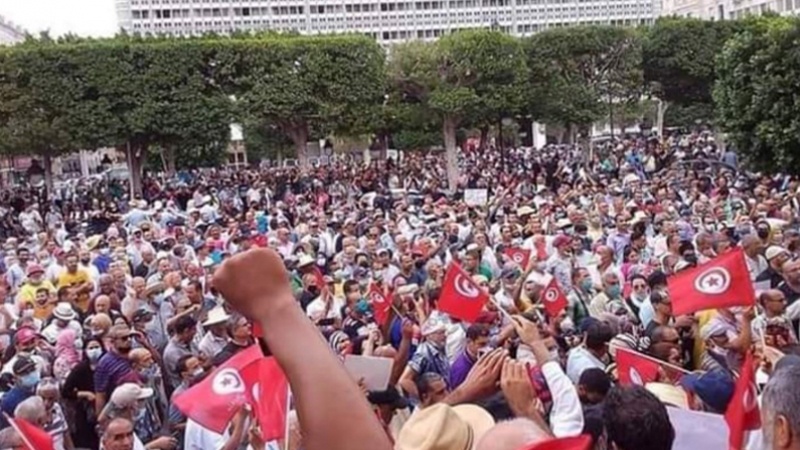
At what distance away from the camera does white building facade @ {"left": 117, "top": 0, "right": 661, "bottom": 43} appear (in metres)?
101

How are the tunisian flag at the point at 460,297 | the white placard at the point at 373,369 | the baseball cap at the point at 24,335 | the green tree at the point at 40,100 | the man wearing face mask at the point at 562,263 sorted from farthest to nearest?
the green tree at the point at 40,100
the man wearing face mask at the point at 562,263
the tunisian flag at the point at 460,297
the baseball cap at the point at 24,335
the white placard at the point at 373,369

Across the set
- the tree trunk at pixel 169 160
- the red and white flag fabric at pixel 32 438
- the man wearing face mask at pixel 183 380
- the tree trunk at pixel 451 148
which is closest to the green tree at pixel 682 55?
the tree trunk at pixel 451 148

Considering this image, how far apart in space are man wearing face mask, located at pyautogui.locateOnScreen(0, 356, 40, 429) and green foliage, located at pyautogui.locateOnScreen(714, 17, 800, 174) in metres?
14.3

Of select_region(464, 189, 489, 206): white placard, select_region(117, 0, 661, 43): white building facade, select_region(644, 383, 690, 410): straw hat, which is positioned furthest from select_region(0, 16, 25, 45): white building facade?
select_region(644, 383, 690, 410): straw hat

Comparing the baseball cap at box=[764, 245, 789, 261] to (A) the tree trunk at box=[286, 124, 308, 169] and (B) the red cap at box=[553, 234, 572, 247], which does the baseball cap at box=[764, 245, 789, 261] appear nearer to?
(B) the red cap at box=[553, 234, 572, 247]

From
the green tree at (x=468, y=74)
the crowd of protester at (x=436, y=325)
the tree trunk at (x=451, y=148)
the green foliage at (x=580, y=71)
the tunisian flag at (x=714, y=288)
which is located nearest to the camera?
the crowd of protester at (x=436, y=325)

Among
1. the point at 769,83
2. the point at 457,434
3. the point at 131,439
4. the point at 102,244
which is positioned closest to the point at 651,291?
the point at 131,439

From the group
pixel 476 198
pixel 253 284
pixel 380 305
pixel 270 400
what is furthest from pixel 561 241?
pixel 253 284

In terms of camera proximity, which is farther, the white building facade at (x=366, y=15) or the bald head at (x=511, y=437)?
the white building facade at (x=366, y=15)

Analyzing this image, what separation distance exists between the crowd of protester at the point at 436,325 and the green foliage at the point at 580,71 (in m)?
19.7

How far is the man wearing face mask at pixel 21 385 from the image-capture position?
6.43 m

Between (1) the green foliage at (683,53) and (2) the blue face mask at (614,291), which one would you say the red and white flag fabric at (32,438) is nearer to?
(2) the blue face mask at (614,291)

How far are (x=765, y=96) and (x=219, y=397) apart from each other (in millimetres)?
15086

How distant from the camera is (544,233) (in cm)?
1365
